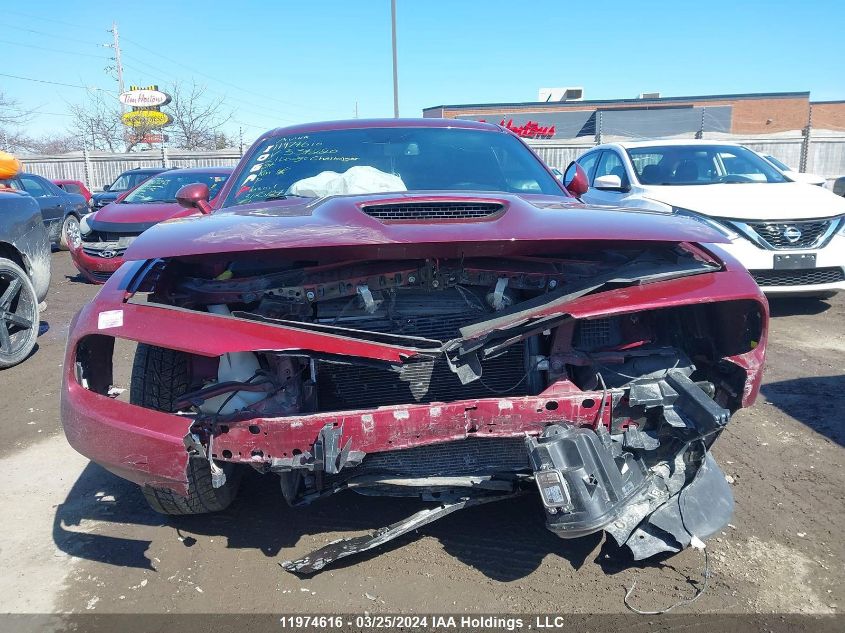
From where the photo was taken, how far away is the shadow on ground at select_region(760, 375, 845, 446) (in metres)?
3.67

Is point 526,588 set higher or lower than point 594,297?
lower

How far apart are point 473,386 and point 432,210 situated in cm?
72

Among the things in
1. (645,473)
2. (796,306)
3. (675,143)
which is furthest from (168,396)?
(675,143)

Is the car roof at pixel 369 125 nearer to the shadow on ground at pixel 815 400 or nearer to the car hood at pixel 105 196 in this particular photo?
the shadow on ground at pixel 815 400

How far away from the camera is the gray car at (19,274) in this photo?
5137 mm

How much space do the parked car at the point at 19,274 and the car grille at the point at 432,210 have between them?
4050 millimetres

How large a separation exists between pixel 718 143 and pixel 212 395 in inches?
275

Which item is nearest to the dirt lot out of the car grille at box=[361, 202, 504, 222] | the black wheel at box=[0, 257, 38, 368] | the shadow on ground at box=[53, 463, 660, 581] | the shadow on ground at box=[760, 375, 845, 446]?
the shadow on ground at box=[53, 463, 660, 581]

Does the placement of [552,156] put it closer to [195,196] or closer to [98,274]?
[98,274]

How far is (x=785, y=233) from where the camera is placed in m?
5.62

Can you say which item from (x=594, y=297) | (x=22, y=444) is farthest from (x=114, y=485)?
(x=594, y=297)

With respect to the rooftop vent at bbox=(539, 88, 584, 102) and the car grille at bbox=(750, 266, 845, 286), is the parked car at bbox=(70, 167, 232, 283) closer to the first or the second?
the car grille at bbox=(750, 266, 845, 286)

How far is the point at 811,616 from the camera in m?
2.15

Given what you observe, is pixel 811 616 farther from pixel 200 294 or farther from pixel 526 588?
pixel 200 294
